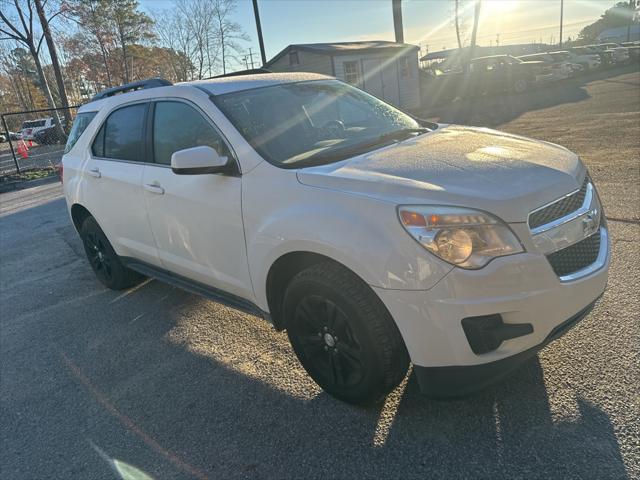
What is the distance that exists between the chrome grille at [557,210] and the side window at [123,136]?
291 cm

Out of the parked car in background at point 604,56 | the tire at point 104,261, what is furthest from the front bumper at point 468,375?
the parked car in background at point 604,56

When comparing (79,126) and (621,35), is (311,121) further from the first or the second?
(621,35)

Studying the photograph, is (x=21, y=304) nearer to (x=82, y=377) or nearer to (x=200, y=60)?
(x=82, y=377)

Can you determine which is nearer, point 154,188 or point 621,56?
point 154,188

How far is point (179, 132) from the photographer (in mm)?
3553

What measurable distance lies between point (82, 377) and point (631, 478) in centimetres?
330

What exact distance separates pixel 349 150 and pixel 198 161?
89 cm

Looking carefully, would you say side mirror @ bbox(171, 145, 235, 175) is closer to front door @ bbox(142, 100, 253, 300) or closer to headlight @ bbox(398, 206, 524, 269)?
front door @ bbox(142, 100, 253, 300)

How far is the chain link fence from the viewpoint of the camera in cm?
1581

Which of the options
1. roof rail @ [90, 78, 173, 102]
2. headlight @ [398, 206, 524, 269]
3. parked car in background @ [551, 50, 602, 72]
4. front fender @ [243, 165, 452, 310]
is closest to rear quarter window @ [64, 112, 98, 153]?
roof rail @ [90, 78, 173, 102]

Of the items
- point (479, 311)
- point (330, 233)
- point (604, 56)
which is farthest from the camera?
point (604, 56)

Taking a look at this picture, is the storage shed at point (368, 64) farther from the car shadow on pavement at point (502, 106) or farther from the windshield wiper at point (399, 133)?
the windshield wiper at point (399, 133)

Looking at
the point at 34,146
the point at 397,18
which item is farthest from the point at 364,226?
the point at 34,146

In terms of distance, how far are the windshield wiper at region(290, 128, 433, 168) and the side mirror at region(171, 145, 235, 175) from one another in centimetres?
46
